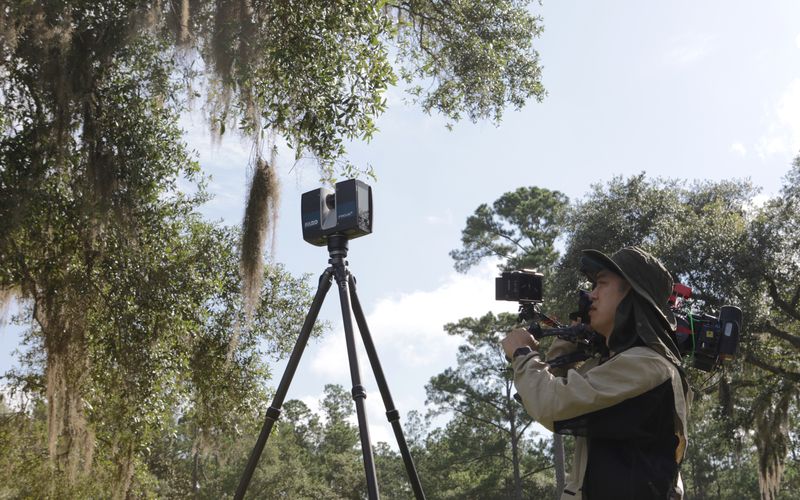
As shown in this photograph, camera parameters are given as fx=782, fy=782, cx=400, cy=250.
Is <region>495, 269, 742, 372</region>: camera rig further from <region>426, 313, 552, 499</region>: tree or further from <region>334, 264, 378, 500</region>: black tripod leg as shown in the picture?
<region>426, 313, 552, 499</region>: tree

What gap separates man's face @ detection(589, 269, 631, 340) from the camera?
2500 millimetres

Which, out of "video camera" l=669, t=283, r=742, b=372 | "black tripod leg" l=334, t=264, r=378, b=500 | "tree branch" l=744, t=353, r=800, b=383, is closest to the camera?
"video camera" l=669, t=283, r=742, b=372

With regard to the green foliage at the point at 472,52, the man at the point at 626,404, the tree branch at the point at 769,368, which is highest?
the green foliage at the point at 472,52

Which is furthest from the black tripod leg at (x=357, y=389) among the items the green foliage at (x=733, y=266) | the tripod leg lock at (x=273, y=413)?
the green foliage at (x=733, y=266)

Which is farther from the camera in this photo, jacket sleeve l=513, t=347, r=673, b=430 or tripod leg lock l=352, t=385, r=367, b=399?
tripod leg lock l=352, t=385, r=367, b=399

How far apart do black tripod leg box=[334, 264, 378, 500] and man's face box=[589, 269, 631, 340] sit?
129 cm

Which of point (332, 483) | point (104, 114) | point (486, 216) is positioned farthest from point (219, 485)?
point (104, 114)

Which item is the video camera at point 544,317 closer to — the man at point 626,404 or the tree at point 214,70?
the man at point 626,404

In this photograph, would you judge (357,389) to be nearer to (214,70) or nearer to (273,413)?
(273,413)

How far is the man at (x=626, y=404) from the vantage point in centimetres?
226

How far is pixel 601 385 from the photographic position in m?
2.28

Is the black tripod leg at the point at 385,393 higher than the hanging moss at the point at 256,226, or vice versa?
the hanging moss at the point at 256,226

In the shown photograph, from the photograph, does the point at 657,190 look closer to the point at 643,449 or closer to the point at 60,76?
the point at 60,76

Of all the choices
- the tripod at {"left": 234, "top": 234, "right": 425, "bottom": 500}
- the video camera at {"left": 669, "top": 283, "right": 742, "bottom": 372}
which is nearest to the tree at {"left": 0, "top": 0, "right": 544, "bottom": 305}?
the tripod at {"left": 234, "top": 234, "right": 425, "bottom": 500}
